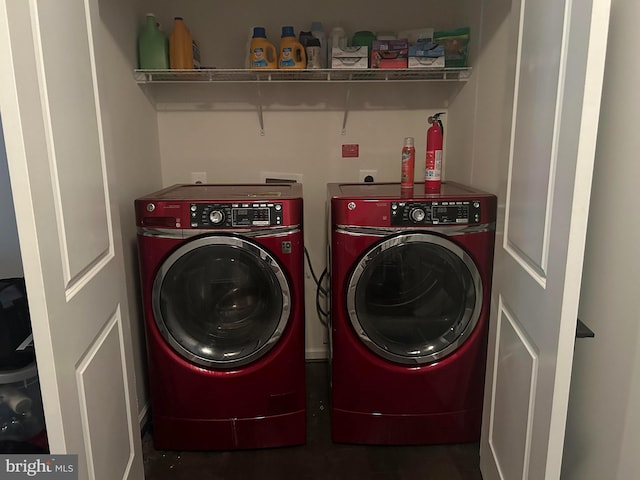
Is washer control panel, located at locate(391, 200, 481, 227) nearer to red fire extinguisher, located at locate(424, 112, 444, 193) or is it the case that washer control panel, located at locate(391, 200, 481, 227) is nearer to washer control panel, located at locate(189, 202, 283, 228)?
red fire extinguisher, located at locate(424, 112, 444, 193)

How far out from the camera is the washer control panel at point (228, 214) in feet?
5.75

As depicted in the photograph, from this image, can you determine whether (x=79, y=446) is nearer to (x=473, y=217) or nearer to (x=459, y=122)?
(x=473, y=217)

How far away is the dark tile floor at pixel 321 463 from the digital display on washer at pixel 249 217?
3.19 ft

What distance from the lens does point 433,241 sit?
5.88ft

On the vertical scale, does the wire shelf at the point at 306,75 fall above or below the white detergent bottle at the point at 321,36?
below

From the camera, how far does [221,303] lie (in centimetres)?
192

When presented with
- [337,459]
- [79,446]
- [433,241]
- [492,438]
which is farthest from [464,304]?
[79,446]

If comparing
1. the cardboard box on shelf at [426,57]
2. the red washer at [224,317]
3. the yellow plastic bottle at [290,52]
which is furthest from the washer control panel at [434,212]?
the yellow plastic bottle at [290,52]

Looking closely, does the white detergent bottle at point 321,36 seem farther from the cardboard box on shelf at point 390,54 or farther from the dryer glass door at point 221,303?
the dryer glass door at point 221,303

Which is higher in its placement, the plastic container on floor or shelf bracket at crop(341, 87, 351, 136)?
shelf bracket at crop(341, 87, 351, 136)

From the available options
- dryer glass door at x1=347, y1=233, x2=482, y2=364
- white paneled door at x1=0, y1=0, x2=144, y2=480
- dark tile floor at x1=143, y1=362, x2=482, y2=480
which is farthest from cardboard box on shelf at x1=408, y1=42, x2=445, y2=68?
dark tile floor at x1=143, y1=362, x2=482, y2=480

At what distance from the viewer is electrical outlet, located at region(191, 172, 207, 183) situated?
2.50 meters

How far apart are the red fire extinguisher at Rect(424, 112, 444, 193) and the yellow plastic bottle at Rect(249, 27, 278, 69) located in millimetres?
776

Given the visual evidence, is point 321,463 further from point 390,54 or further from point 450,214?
point 390,54
